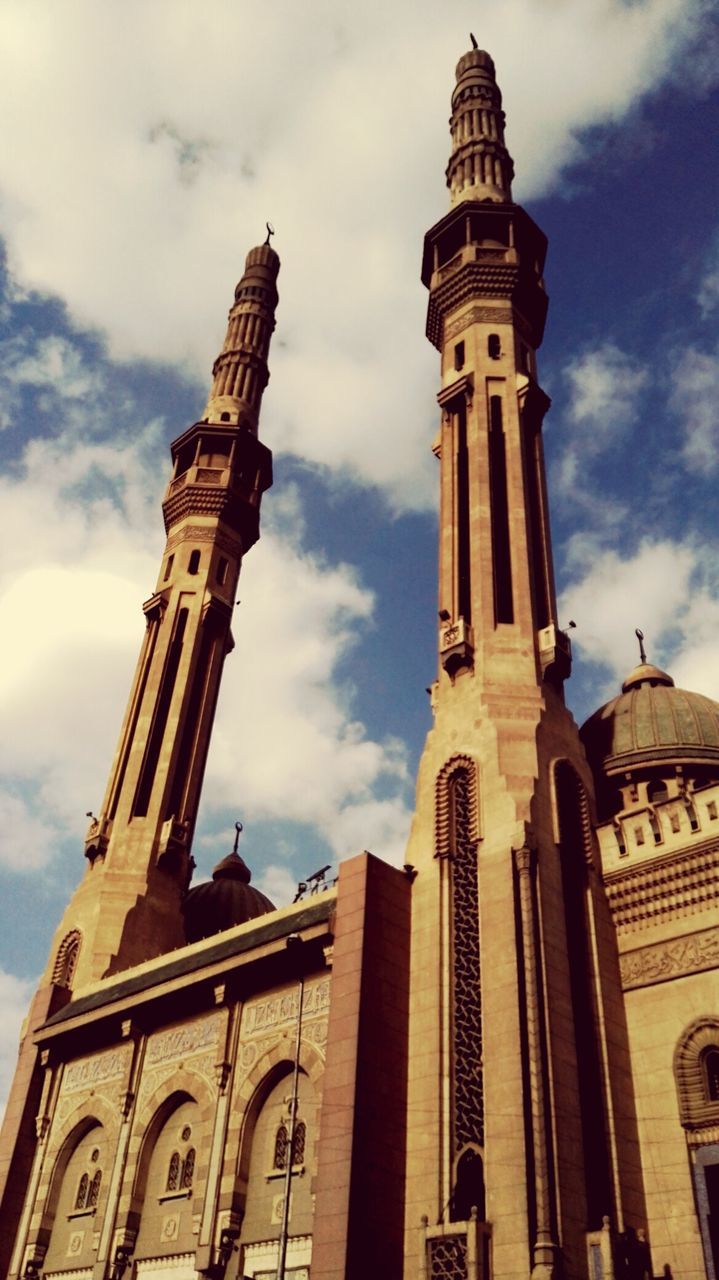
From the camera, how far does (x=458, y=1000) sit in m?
21.9

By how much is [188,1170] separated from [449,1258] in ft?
27.5

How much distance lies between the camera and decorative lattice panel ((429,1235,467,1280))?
18734 millimetres

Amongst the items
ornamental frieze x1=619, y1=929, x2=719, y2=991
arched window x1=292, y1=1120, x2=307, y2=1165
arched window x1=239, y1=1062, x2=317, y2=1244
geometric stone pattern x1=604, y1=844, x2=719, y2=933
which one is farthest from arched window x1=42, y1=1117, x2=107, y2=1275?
geometric stone pattern x1=604, y1=844, x2=719, y2=933

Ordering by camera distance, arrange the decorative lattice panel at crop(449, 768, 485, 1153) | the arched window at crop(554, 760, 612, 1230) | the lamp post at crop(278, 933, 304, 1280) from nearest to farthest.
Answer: the lamp post at crop(278, 933, 304, 1280)
the arched window at crop(554, 760, 612, 1230)
the decorative lattice panel at crop(449, 768, 485, 1153)

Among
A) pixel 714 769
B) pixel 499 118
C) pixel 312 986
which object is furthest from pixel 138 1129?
pixel 499 118

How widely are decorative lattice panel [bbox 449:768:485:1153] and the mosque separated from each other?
0.19 ft

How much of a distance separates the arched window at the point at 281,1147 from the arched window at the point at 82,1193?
721 centimetres

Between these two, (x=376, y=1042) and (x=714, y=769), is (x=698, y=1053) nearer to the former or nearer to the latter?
(x=376, y=1042)

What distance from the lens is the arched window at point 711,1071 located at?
2103 cm

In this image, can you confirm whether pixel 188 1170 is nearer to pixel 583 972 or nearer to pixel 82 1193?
pixel 82 1193

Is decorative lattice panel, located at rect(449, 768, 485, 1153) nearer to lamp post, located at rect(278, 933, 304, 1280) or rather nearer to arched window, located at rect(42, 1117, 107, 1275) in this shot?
lamp post, located at rect(278, 933, 304, 1280)

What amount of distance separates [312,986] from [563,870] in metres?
6.08

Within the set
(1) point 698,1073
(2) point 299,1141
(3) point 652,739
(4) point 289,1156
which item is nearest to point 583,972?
(1) point 698,1073

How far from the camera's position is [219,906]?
43188 mm
